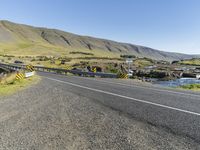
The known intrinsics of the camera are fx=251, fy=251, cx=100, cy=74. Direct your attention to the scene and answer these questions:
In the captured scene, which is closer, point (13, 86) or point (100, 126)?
point (100, 126)

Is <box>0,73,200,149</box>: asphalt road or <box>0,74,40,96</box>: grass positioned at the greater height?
<box>0,73,200,149</box>: asphalt road

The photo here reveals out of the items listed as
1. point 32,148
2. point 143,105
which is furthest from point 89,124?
point 143,105

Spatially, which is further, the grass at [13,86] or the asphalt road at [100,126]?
the grass at [13,86]

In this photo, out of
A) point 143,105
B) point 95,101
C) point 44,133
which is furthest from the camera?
point 95,101

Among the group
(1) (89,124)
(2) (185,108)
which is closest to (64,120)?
(1) (89,124)

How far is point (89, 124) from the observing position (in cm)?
797

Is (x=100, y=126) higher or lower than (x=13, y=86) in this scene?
higher

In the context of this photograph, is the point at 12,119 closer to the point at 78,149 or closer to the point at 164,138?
the point at 78,149

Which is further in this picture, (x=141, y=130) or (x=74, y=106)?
(x=74, y=106)

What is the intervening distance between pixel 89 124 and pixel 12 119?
2926 millimetres

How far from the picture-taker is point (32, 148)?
5957mm

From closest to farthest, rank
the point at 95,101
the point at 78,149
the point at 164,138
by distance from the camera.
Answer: the point at 78,149 < the point at 164,138 < the point at 95,101

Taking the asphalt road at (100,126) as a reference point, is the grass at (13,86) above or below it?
below

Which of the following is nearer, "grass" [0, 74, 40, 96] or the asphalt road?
the asphalt road
